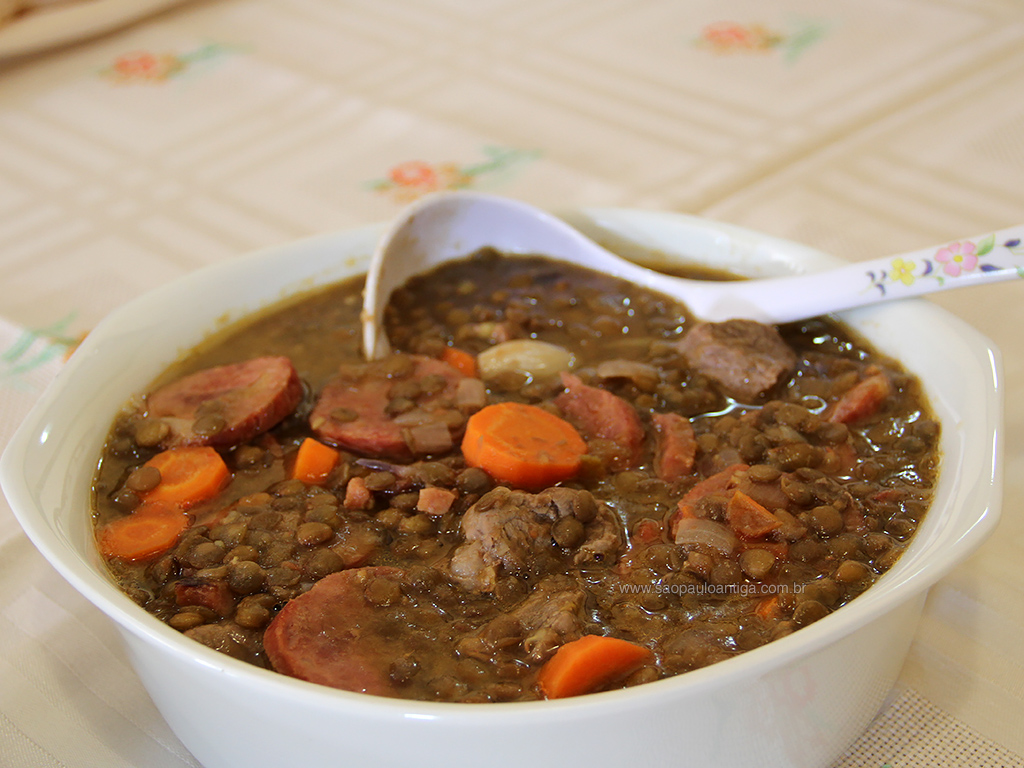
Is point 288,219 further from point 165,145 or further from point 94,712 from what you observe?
point 94,712

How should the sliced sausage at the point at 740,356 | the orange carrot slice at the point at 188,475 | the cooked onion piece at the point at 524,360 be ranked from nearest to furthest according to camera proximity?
the orange carrot slice at the point at 188,475 < the sliced sausage at the point at 740,356 < the cooked onion piece at the point at 524,360

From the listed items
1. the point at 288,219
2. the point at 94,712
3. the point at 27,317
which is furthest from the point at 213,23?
the point at 94,712

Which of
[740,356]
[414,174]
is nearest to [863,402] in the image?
[740,356]

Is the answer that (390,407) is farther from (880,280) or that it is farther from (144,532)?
(880,280)

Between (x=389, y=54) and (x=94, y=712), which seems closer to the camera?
(x=94, y=712)

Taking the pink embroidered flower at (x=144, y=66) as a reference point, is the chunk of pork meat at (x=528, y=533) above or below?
above

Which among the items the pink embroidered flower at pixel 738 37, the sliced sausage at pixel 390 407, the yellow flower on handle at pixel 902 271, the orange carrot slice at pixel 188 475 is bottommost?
the orange carrot slice at pixel 188 475

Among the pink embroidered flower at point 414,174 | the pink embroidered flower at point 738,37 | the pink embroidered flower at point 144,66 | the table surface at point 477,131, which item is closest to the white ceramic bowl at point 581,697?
the table surface at point 477,131

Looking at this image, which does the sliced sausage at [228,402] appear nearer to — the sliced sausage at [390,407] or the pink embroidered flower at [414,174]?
the sliced sausage at [390,407]
